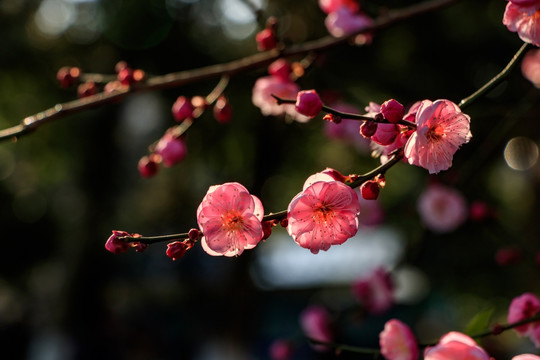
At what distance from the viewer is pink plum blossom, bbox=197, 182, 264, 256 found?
2.48 ft

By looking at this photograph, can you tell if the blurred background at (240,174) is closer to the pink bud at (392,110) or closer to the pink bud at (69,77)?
the pink bud at (392,110)

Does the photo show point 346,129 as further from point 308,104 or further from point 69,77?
point 308,104

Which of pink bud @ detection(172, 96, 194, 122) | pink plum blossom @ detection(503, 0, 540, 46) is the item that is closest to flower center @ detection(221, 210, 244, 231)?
pink plum blossom @ detection(503, 0, 540, 46)

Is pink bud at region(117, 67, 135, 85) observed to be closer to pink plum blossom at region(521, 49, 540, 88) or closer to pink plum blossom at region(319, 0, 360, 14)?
pink plum blossom at region(319, 0, 360, 14)

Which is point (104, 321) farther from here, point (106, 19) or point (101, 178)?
point (106, 19)

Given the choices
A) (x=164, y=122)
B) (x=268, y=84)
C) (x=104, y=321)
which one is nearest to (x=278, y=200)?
(x=164, y=122)

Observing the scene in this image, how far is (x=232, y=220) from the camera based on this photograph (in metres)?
0.79

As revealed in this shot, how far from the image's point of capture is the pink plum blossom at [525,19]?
0.75 metres

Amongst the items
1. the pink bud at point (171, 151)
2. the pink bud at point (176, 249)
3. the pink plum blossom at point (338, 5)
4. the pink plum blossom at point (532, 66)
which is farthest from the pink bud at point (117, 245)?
the pink plum blossom at point (532, 66)

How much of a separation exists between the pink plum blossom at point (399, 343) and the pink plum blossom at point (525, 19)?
54cm

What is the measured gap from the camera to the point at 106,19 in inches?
204

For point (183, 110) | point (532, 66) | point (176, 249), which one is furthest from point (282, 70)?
point (532, 66)

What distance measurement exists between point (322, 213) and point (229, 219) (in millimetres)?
138

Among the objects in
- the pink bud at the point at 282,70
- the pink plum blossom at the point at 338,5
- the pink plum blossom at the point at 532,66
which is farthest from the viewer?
the pink plum blossom at the point at 532,66
